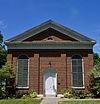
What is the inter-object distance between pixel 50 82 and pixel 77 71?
3.02 meters

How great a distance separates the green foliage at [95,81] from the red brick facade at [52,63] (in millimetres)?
716

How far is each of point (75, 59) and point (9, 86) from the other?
7303 millimetres

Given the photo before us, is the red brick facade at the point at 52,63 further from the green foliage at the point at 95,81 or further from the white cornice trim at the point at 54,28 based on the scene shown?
the white cornice trim at the point at 54,28

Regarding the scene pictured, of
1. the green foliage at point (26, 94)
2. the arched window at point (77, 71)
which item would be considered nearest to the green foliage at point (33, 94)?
the green foliage at point (26, 94)

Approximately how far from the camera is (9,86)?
26531 millimetres

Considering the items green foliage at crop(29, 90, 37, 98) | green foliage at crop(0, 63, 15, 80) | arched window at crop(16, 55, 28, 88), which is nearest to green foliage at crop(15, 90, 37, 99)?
green foliage at crop(29, 90, 37, 98)

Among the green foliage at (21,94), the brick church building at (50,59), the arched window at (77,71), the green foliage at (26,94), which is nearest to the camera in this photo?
the green foliage at (26,94)

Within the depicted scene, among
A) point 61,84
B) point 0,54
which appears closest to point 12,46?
point 61,84

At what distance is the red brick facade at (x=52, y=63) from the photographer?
2691 centimetres

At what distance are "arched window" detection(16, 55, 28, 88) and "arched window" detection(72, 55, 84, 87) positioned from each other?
16.1 ft

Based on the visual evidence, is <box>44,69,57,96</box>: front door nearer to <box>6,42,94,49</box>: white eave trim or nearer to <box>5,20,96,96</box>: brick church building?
<box>5,20,96,96</box>: brick church building

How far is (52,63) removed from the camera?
2727 cm

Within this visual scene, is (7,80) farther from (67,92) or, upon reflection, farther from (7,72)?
(67,92)

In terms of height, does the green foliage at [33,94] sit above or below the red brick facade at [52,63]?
below
